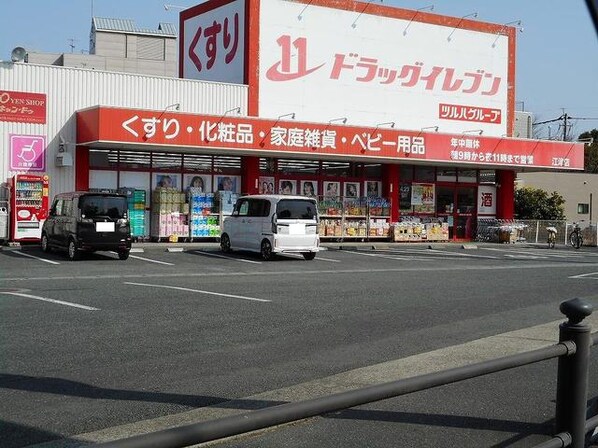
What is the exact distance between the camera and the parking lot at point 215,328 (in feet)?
21.3

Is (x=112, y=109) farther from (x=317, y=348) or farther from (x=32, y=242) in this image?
(x=317, y=348)

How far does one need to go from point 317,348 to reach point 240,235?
1491cm

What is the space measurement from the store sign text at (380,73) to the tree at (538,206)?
13.3 m

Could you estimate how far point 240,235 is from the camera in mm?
23859

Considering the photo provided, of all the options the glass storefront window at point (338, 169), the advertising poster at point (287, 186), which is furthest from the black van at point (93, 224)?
the glass storefront window at point (338, 169)

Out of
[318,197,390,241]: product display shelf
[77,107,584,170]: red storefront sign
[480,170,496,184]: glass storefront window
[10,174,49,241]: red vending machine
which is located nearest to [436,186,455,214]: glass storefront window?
[480,170,496,184]: glass storefront window

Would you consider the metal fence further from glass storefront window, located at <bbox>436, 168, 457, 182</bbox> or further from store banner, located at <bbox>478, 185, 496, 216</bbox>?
glass storefront window, located at <bbox>436, 168, 457, 182</bbox>

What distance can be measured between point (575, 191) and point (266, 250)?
36662mm

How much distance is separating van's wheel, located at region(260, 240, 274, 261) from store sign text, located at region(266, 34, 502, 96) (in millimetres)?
8572

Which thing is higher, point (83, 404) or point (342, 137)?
point (342, 137)

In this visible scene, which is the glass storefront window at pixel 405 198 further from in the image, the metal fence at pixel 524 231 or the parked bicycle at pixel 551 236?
the parked bicycle at pixel 551 236

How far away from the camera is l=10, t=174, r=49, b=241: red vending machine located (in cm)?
2320

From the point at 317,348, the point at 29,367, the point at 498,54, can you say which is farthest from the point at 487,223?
the point at 29,367

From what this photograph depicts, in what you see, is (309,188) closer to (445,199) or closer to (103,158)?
(445,199)
